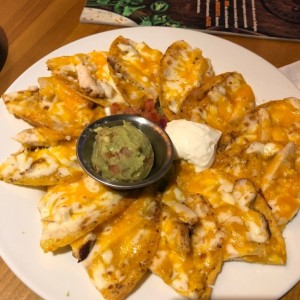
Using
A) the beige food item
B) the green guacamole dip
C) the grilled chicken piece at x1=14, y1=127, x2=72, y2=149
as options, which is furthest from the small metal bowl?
the beige food item

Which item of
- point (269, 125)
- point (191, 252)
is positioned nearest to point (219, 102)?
point (269, 125)

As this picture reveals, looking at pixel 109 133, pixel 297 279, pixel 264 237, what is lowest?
pixel 297 279

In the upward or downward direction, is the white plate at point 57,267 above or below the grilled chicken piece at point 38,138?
below

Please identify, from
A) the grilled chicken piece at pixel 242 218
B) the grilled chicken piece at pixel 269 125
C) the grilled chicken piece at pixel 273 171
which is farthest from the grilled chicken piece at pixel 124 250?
the grilled chicken piece at pixel 269 125

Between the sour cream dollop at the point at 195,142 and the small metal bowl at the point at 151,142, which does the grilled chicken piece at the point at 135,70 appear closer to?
the small metal bowl at the point at 151,142

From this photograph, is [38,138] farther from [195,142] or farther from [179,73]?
[179,73]

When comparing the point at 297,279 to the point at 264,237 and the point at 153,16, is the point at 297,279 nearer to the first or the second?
the point at 264,237

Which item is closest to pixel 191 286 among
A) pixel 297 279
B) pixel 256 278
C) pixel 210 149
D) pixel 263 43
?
pixel 256 278
